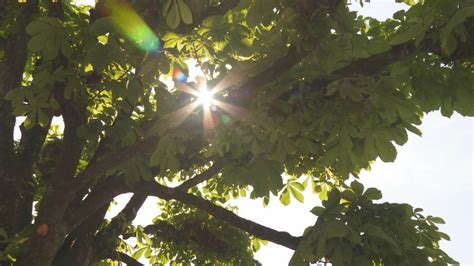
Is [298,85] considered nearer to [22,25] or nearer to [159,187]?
[159,187]

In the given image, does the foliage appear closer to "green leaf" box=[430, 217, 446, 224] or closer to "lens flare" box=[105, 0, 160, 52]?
"green leaf" box=[430, 217, 446, 224]

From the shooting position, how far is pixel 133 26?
149 inches

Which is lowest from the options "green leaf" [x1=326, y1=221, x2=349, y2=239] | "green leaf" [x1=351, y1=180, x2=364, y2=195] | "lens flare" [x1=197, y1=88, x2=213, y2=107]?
"green leaf" [x1=326, y1=221, x2=349, y2=239]

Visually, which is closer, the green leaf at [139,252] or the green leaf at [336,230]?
the green leaf at [336,230]

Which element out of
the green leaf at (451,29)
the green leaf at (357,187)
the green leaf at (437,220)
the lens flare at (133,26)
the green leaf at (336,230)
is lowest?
the green leaf at (336,230)

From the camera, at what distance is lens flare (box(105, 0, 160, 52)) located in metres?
3.76

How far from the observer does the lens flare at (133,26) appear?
3.76m

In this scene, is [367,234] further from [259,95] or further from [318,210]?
[259,95]

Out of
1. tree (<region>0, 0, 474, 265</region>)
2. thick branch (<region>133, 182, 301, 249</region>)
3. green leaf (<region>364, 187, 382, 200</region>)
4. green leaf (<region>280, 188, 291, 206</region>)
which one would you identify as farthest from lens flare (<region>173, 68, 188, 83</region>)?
green leaf (<region>280, 188, 291, 206</region>)

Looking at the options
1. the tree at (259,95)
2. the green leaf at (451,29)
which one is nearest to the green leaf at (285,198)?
the tree at (259,95)

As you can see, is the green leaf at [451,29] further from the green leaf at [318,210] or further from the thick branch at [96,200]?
the thick branch at [96,200]

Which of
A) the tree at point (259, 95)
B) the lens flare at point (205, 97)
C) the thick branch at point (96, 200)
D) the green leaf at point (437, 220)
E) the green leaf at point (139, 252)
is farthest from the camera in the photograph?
the green leaf at point (139, 252)

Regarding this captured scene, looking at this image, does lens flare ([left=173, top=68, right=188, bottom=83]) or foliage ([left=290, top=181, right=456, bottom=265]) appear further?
foliage ([left=290, top=181, right=456, bottom=265])

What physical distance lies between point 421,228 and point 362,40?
6.28 ft
